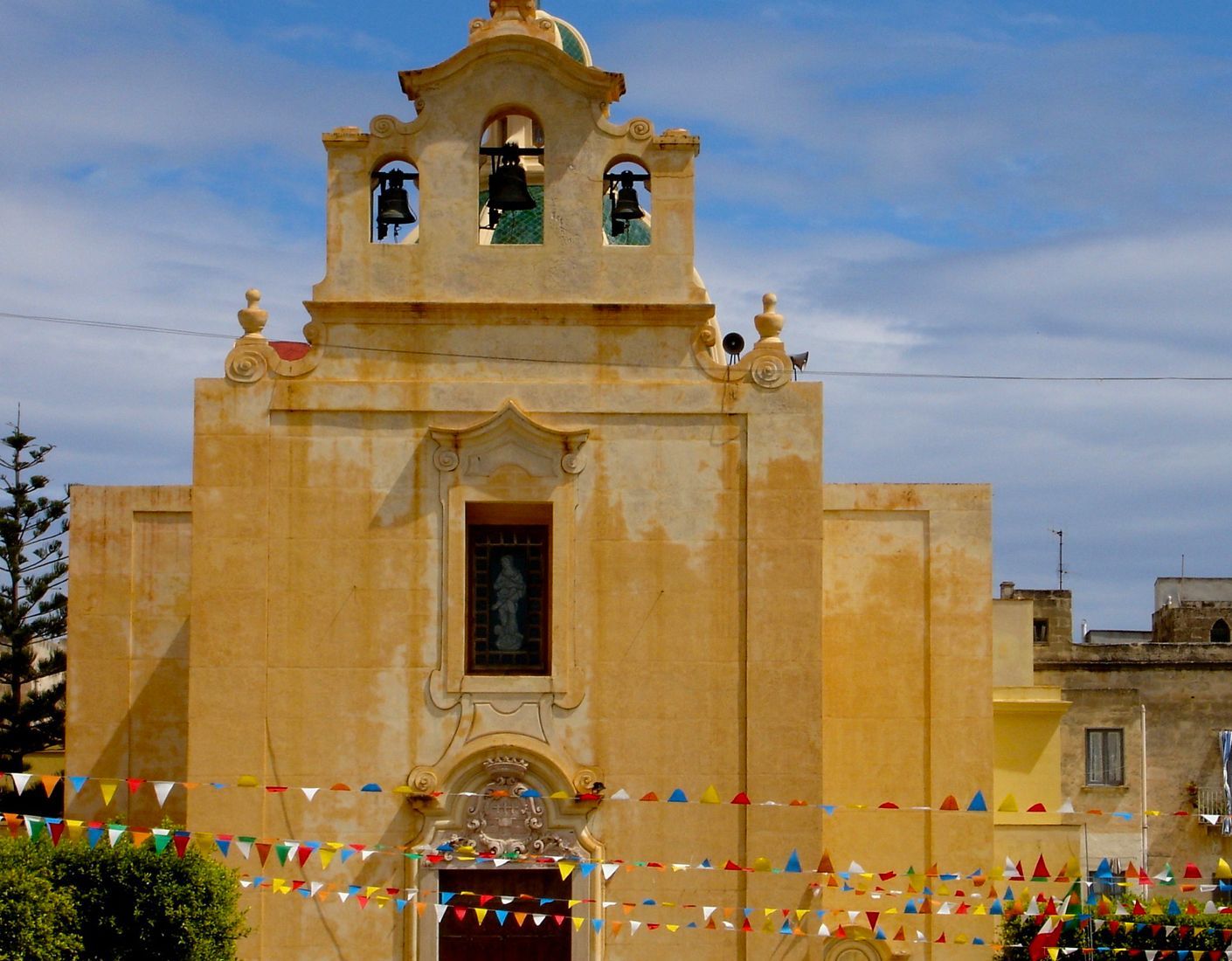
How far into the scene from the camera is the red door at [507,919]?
908 inches

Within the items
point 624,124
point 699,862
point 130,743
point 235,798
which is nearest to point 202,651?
point 235,798

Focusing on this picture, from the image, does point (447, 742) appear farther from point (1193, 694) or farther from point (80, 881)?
point (1193, 694)

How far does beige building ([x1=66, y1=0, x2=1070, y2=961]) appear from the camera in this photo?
2309cm

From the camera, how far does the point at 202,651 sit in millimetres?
23266

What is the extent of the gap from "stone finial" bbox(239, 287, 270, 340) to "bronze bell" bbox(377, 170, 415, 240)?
1.45 meters

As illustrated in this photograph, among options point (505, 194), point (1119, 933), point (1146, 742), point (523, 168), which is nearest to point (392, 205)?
point (505, 194)

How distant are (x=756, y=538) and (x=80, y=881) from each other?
750 centimetres

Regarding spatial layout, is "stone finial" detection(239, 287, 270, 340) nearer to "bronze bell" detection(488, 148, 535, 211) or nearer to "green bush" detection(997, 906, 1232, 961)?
"bronze bell" detection(488, 148, 535, 211)

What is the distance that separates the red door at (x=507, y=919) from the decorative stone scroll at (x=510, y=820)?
1.01ft

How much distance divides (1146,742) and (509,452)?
70.1 feet

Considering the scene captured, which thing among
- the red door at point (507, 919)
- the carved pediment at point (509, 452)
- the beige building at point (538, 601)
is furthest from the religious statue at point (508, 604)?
the red door at point (507, 919)

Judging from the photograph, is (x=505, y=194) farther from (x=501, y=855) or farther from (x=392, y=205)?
(x=501, y=855)

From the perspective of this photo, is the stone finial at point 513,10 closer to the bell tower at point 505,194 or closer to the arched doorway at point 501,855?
the bell tower at point 505,194

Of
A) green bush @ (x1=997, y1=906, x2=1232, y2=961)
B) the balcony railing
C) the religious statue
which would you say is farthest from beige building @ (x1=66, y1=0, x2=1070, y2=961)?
the balcony railing
